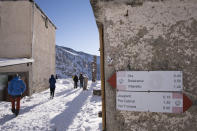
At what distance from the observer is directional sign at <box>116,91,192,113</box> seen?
1.70 meters

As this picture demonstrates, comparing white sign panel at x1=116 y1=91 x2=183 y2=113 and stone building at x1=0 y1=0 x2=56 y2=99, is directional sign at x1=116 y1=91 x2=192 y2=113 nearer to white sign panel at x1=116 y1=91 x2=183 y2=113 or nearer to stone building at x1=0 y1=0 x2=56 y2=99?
white sign panel at x1=116 y1=91 x2=183 y2=113

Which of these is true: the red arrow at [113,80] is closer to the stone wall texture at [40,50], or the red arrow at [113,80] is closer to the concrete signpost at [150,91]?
the concrete signpost at [150,91]

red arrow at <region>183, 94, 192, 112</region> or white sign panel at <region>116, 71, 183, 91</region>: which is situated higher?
white sign panel at <region>116, 71, 183, 91</region>

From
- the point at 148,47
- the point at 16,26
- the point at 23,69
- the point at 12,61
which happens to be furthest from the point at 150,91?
the point at 16,26

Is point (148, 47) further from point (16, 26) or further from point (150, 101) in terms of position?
point (16, 26)

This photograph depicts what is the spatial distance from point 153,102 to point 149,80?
251 millimetres

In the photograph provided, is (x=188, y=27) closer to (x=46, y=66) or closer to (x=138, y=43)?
(x=138, y=43)

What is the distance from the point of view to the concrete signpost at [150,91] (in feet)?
5.57

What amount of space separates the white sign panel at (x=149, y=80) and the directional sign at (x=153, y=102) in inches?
2.3

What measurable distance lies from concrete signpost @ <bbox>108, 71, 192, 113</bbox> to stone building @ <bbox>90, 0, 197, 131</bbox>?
0.19 ft

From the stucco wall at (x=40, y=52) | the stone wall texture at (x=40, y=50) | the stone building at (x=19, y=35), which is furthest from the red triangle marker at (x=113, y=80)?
the stucco wall at (x=40, y=52)

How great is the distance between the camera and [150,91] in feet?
5.75

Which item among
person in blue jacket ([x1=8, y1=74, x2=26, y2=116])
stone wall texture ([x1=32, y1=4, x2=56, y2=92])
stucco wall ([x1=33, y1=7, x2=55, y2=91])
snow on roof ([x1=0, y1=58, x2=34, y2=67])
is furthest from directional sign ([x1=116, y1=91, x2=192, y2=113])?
stucco wall ([x1=33, y1=7, x2=55, y2=91])

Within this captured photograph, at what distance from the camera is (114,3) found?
1.86m
